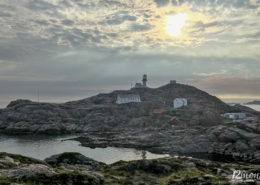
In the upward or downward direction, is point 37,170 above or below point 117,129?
above

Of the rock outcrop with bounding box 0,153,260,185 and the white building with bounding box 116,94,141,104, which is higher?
the white building with bounding box 116,94,141,104

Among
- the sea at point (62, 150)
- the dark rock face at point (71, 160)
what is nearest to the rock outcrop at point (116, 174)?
the dark rock face at point (71, 160)

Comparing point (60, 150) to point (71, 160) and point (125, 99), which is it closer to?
point (71, 160)

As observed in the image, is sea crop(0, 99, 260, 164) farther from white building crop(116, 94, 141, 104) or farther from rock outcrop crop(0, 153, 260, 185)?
white building crop(116, 94, 141, 104)

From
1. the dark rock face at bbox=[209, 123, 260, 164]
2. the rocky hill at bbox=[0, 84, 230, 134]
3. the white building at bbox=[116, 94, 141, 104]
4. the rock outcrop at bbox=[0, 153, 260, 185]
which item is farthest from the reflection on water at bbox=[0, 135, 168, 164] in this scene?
the white building at bbox=[116, 94, 141, 104]

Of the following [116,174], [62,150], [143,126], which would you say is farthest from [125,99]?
[116,174]

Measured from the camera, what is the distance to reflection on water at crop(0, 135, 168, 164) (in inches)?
2842

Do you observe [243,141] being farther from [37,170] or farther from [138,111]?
[138,111]

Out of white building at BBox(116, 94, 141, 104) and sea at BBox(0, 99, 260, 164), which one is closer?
sea at BBox(0, 99, 260, 164)

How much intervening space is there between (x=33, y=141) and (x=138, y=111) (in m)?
81.8

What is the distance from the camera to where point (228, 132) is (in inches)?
3398

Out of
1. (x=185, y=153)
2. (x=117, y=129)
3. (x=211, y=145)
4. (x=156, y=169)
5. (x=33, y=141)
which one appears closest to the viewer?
(x=156, y=169)

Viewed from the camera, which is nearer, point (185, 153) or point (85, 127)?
point (185, 153)

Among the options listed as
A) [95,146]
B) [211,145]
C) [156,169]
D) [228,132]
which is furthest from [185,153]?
[156,169]
